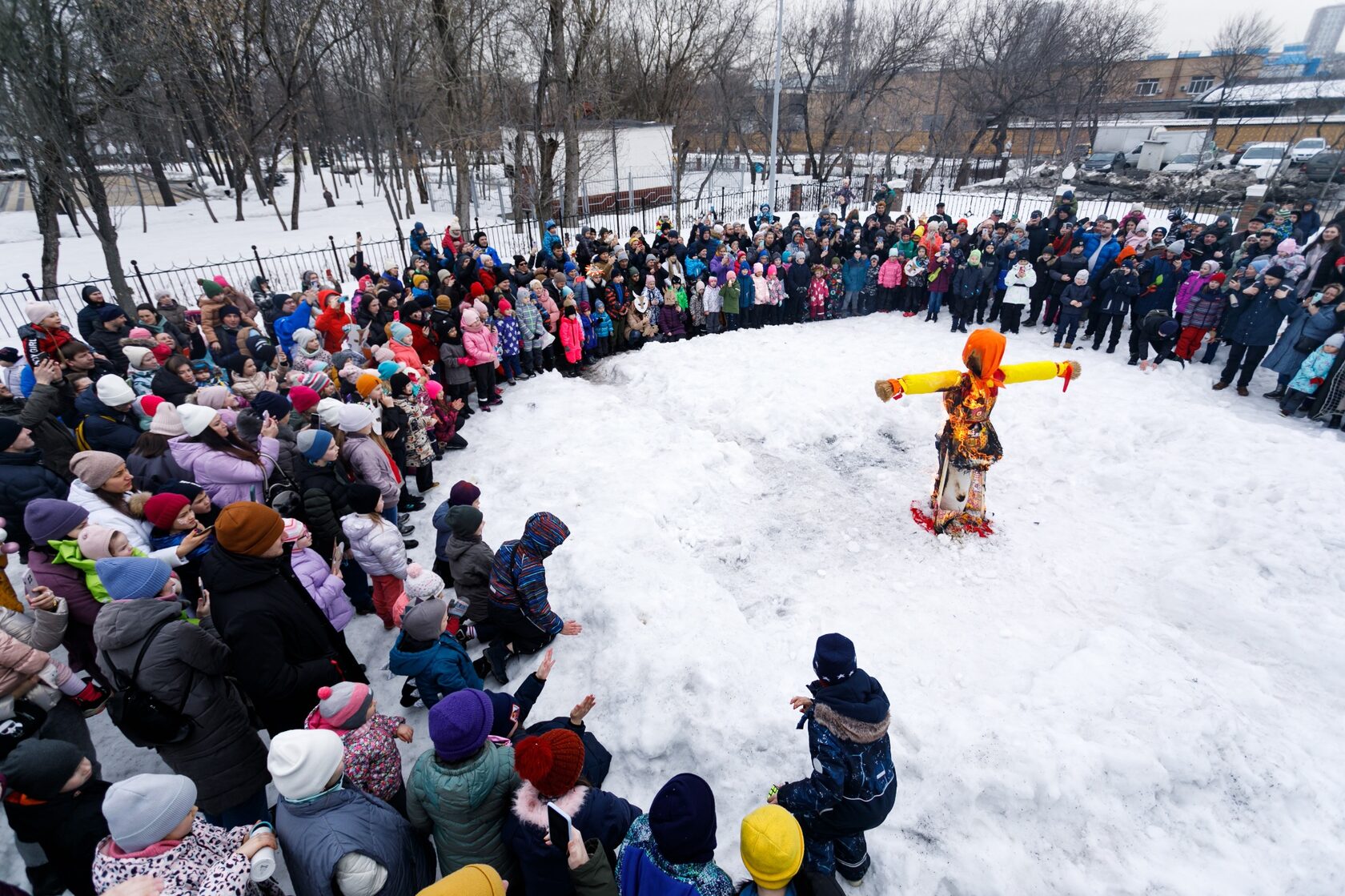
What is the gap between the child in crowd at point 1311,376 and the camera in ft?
26.5

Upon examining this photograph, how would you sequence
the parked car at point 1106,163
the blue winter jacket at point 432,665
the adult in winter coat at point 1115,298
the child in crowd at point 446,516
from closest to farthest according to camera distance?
the blue winter jacket at point 432,665 → the child in crowd at point 446,516 → the adult in winter coat at point 1115,298 → the parked car at point 1106,163

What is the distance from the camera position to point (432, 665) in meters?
3.84

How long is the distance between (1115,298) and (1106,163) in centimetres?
3269

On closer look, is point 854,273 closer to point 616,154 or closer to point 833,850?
point 833,850

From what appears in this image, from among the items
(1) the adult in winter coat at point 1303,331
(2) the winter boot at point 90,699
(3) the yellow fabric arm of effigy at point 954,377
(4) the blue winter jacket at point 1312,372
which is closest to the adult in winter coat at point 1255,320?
(1) the adult in winter coat at point 1303,331

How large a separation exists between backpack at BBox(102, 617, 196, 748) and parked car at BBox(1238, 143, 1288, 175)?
38533 millimetres

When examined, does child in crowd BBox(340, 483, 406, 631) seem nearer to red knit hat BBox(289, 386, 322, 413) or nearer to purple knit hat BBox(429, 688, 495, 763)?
red knit hat BBox(289, 386, 322, 413)

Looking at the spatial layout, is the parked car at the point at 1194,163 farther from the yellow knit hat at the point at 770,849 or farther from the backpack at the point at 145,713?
the backpack at the point at 145,713

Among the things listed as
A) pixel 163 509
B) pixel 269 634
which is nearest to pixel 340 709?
pixel 269 634

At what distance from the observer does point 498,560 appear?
15.3 feet

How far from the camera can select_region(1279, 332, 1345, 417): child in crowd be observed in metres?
8.07

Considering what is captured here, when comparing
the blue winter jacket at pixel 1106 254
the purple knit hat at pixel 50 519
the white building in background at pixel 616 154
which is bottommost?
the purple knit hat at pixel 50 519

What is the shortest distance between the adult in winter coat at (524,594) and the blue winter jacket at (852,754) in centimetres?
213

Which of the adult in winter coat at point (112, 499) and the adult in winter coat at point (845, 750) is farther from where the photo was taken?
the adult in winter coat at point (112, 499)
